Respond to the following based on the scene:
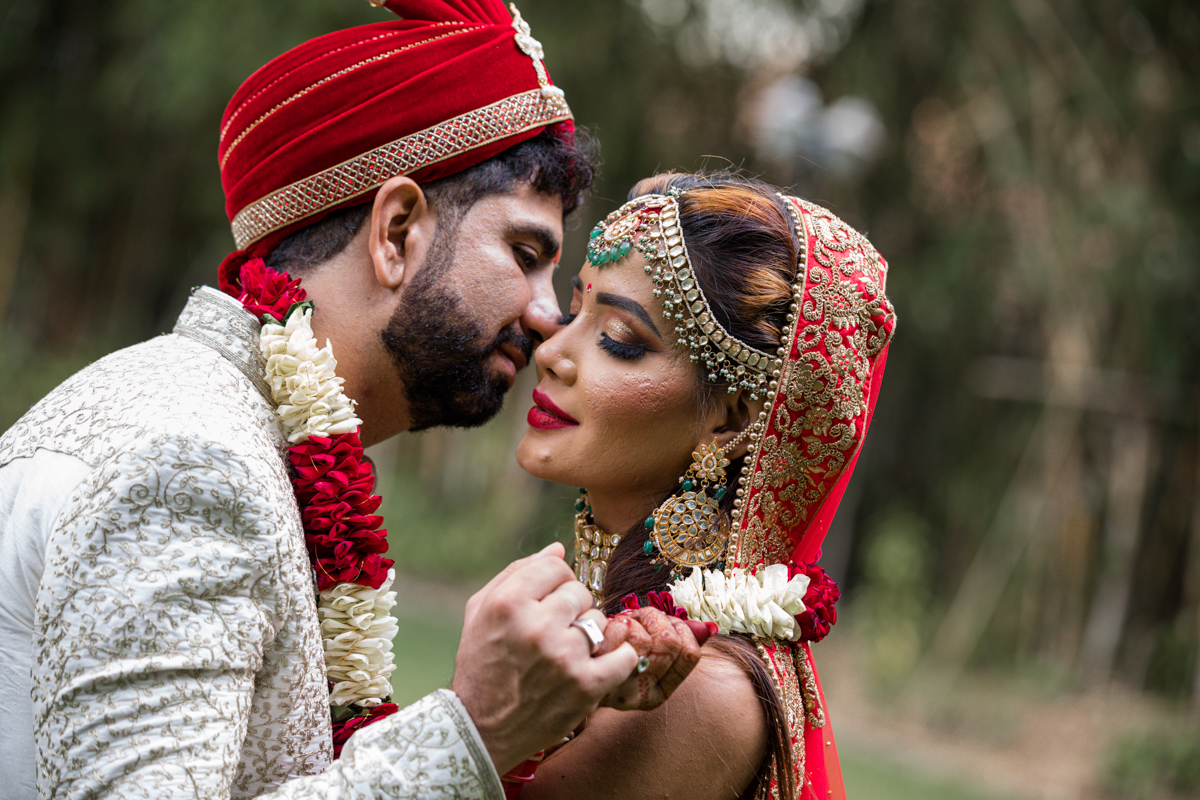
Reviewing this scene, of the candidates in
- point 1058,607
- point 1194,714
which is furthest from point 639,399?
point 1058,607

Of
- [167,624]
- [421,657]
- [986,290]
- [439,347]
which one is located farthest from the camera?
[986,290]

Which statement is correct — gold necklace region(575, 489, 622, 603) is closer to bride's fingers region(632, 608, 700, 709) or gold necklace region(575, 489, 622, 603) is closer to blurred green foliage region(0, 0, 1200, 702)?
bride's fingers region(632, 608, 700, 709)

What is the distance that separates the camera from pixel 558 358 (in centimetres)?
Answer: 286

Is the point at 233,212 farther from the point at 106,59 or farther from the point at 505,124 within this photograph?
the point at 106,59

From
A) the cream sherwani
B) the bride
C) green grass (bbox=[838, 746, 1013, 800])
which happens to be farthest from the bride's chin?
green grass (bbox=[838, 746, 1013, 800])

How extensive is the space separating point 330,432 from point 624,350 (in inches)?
31.6

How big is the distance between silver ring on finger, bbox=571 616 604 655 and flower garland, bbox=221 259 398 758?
0.80 meters

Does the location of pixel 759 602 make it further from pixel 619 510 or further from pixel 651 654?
pixel 651 654

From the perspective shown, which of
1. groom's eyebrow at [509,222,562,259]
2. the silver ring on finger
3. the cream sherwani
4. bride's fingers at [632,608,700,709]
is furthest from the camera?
groom's eyebrow at [509,222,562,259]

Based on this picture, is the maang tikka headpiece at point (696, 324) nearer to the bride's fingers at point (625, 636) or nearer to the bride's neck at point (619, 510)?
the bride's neck at point (619, 510)

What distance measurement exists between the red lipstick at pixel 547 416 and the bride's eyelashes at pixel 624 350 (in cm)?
22

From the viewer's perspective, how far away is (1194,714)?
927 centimetres

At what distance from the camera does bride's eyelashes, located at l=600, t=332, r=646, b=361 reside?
2.77 metres

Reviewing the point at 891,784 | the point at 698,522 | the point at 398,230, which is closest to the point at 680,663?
the point at 698,522
